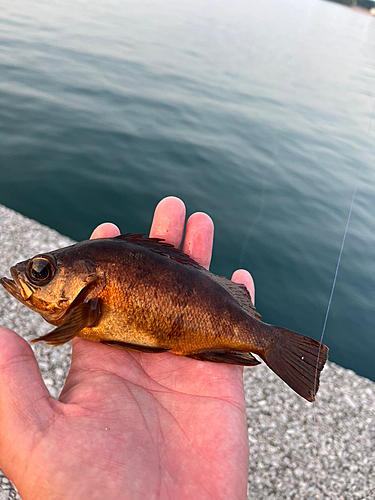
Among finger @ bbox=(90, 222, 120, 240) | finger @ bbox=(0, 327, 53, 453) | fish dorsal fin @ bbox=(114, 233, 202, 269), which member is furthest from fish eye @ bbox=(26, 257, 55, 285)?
finger @ bbox=(90, 222, 120, 240)

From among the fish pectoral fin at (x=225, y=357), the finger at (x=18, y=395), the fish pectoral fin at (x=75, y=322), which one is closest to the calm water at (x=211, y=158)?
the fish pectoral fin at (x=225, y=357)

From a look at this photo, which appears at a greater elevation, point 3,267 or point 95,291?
point 95,291

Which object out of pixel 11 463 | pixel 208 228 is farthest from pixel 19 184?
pixel 11 463

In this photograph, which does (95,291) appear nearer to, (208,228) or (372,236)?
(208,228)

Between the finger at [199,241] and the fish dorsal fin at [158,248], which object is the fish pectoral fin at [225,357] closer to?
the fish dorsal fin at [158,248]

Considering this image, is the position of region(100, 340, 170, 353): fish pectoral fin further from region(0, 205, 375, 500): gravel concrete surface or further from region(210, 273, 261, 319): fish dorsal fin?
region(0, 205, 375, 500): gravel concrete surface

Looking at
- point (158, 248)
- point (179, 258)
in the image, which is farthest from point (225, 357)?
point (158, 248)
